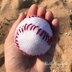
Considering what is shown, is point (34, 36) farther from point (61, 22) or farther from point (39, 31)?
point (61, 22)

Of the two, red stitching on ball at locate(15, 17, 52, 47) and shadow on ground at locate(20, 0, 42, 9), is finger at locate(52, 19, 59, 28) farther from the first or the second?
shadow on ground at locate(20, 0, 42, 9)

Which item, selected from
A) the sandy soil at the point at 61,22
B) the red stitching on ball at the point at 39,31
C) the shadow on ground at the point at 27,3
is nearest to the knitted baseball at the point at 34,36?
the red stitching on ball at the point at 39,31

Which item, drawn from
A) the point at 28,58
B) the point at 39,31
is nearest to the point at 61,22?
the point at 28,58

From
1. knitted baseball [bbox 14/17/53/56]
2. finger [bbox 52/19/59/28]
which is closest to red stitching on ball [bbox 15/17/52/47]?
knitted baseball [bbox 14/17/53/56]

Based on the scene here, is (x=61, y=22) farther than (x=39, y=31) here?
Yes

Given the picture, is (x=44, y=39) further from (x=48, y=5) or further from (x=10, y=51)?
(x=48, y=5)
